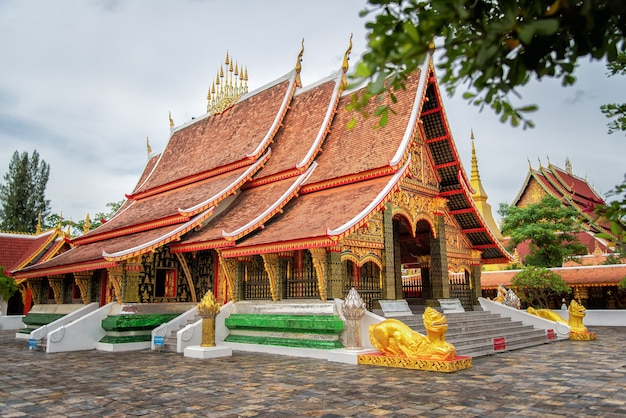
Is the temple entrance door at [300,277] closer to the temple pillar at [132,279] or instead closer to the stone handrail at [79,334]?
the temple pillar at [132,279]

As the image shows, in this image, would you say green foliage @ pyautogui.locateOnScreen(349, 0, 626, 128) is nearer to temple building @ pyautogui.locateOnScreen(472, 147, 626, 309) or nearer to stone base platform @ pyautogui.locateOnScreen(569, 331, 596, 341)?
temple building @ pyautogui.locateOnScreen(472, 147, 626, 309)

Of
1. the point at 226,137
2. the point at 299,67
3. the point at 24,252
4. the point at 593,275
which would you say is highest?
the point at 299,67

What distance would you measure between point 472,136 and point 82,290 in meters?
21.9

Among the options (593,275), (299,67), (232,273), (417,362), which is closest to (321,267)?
(417,362)

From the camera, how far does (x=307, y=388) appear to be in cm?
605

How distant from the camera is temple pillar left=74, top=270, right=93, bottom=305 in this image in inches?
512

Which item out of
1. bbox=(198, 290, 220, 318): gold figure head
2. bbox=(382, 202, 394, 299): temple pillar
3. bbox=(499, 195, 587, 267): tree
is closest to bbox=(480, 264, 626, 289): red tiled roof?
bbox=(499, 195, 587, 267): tree

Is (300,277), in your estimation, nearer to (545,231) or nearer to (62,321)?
(62,321)

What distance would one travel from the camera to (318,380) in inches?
260

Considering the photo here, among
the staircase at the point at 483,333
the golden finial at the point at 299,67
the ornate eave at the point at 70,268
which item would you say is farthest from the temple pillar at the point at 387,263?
the golden finial at the point at 299,67

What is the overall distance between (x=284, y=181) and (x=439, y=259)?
417 centimetres

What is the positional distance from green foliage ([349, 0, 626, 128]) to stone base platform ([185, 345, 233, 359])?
789 cm

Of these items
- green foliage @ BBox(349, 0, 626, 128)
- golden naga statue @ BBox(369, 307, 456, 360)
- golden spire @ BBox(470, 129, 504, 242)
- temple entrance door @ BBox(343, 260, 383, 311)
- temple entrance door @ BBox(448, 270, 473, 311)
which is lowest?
golden naga statue @ BBox(369, 307, 456, 360)

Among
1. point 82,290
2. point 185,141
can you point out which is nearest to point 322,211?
point 82,290
